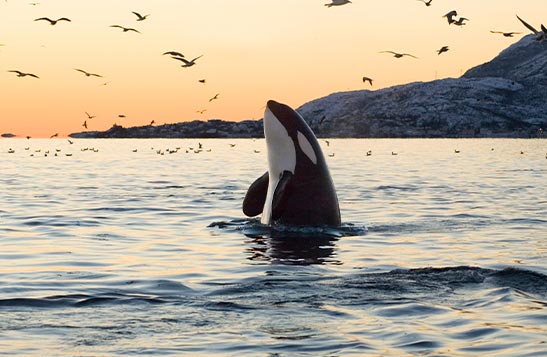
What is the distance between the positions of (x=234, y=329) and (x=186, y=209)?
1715 centimetres

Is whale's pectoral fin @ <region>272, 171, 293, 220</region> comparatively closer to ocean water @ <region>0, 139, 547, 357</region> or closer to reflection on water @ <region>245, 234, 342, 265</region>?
ocean water @ <region>0, 139, 547, 357</region>

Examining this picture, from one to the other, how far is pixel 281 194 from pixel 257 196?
1833 mm

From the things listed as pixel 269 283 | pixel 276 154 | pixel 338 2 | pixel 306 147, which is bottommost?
pixel 269 283

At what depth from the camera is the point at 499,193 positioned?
116ft

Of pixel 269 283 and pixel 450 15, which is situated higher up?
pixel 450 15

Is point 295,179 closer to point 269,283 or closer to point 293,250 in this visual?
point 293,250

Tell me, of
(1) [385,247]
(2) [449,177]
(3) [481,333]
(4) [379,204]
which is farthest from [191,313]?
(2) [449,177]

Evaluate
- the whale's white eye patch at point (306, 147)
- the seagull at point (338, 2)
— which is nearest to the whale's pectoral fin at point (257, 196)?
the whale's white eye patch at point (306, 147)

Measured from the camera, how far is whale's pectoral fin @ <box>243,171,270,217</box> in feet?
68.4

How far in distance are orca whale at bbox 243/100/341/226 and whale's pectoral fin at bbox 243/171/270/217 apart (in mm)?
305

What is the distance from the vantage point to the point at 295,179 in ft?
A: 63.7

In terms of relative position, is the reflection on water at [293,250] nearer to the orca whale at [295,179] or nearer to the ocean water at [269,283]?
the ocean water at [269,283]

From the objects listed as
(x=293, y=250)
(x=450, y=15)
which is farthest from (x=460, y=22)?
(x=293, y=250)

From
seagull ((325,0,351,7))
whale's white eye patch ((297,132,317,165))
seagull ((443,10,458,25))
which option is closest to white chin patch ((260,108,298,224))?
whale's white eye patch ((297,132,317,165))
